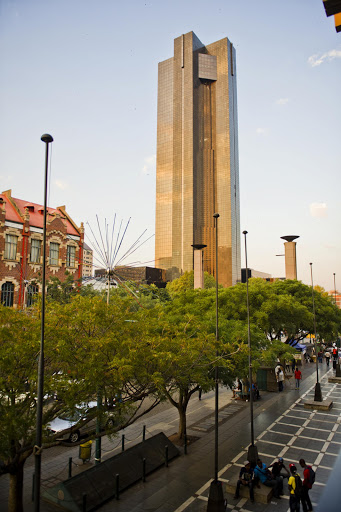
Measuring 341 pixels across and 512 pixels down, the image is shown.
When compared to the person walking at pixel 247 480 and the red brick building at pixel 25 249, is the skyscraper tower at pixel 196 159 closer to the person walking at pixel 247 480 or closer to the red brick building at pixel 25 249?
the red brick building at pixel 25 249

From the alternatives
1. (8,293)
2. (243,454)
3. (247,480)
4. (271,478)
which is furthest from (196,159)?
(247,480)

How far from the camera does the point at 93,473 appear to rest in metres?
14.1

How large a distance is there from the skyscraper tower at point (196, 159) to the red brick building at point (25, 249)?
10229 centimetres

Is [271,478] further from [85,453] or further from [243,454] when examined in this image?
[85,453]

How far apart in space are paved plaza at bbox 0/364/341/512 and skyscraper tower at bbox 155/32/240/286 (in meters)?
116

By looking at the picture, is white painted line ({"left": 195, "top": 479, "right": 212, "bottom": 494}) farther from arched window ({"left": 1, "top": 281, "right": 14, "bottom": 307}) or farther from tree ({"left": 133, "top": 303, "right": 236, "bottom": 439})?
arched window ({"left": 1, "top": 281, "right": 14, "bottom": 307})

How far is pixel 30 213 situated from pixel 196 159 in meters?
125

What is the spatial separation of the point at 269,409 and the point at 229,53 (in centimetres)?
18150

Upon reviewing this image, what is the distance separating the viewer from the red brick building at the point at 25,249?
35688 mm

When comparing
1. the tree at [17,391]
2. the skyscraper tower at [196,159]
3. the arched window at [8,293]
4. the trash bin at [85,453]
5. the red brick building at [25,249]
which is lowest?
the trash bin at [85,453]

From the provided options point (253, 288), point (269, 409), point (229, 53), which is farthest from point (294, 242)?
point (229, 53)

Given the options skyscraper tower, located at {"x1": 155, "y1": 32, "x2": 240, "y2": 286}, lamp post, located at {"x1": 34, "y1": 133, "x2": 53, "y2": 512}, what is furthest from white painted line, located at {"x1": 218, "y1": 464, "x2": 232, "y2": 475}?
skyscraper tower, located at {"x1": 155, "y1": 32, "x2": 240, "y2": 286}

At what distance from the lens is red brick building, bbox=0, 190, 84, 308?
117ft

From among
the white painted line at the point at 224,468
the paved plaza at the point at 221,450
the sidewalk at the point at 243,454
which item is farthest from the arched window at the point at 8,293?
the white painted line at the point at 224,468
